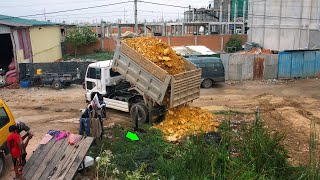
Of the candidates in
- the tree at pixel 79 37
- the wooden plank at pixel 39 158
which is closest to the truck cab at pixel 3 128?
the wooden plank at pixel 39 158

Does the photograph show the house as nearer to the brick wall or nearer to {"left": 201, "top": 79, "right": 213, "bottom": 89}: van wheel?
the brick wall

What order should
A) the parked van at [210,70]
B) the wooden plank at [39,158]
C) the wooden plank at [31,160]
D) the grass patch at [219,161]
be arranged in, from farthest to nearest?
the parked van at [210,70]
the wooden plank at [31,160]
the wooden plank at [39,158]
the grass patch at [219,161]

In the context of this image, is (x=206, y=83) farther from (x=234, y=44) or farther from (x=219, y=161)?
(x=234, y=44)

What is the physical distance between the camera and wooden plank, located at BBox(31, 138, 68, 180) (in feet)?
25.5

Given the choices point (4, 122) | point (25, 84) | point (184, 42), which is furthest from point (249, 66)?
point (184, 42)

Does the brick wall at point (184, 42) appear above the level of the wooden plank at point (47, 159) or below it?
above

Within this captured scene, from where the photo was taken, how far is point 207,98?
17.6m

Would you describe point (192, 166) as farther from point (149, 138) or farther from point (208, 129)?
point (208, 129)

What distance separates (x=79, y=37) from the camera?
34938mm

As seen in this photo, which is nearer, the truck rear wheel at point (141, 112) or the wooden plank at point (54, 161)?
the wooden plank at point (54, 161)

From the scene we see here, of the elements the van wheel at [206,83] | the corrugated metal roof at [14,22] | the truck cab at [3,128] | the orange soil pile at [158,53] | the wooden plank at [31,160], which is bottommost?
the van wheel at [206,83]

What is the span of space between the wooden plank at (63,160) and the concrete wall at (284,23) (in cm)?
2587

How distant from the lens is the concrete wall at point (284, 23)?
29.6 meters

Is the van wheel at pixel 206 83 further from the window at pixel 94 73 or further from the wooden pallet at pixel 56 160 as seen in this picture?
the wooden pallet at pixel 56 160
